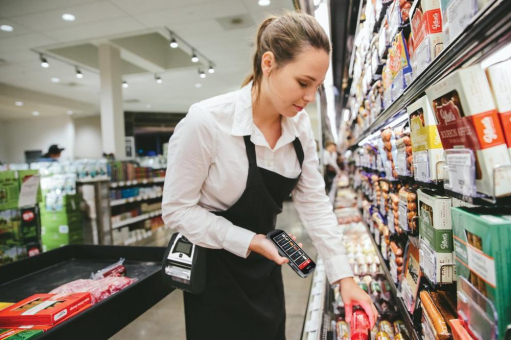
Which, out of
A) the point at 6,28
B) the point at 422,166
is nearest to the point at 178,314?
the point at 422,166

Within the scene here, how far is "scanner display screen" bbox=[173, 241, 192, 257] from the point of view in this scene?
1.17 m

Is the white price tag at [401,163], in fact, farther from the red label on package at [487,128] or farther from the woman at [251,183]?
the red label on package at [487,128]

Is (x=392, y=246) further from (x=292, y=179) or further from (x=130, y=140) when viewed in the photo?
(x=130, y=140)

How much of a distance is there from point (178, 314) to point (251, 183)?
1.28 metres

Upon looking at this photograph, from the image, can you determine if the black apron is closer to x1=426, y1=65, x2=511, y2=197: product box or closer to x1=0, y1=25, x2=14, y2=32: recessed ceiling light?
x1=426, y1=65, x2=511, y2=197: product box

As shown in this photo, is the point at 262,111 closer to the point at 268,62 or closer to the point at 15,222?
the point at 268,62

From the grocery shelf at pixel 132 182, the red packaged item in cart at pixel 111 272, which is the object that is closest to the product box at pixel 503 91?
the red packaged item in cart at pixel 111 272

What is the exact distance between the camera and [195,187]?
1146mm

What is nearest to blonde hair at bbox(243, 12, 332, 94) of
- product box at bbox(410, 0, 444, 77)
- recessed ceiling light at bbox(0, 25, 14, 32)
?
product box at bbox(410, 0, 444, 77)

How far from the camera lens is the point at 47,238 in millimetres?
4160

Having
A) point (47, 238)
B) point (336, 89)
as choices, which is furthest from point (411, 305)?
point (336, 89)

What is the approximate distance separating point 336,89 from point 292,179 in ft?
17.2

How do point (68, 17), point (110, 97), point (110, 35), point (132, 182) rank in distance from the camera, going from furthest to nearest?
1. point (110, 97)
2. point (110, 35)
3. point (132, 182)
4. point (68, 17)

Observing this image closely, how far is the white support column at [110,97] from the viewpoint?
6.18m
